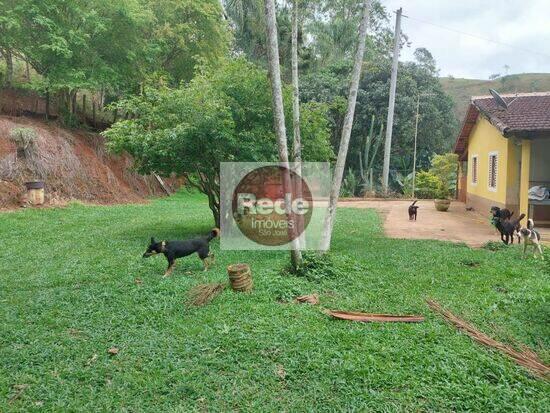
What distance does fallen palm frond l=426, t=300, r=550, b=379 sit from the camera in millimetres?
3547

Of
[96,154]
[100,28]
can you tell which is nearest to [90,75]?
[100,28]

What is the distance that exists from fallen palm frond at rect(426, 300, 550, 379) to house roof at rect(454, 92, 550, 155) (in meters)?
7.62

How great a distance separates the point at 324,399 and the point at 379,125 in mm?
24012

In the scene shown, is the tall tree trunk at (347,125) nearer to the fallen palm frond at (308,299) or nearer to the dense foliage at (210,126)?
the fallen palm frond at (308,299)

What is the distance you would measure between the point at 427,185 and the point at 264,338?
20.1 meters

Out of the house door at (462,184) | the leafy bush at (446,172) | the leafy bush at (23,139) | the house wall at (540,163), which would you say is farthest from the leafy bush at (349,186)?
the leafy bush at (23,139)

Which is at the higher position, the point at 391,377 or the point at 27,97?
the point at 27,97

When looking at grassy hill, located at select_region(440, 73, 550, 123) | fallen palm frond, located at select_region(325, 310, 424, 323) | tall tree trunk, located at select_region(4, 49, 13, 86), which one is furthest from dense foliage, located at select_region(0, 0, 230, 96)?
grassy hill, located at select_region(440, 73, 550, 123)

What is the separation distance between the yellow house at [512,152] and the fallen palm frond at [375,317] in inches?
312

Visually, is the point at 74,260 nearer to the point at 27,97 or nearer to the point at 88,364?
the point at 88,364

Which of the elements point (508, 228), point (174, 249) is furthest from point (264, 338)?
point (508, 228)

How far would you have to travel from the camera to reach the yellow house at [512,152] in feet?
35.2

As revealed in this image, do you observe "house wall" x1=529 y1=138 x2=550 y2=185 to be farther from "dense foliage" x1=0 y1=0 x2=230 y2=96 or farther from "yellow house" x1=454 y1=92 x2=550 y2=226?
"dense foliage" x1=0 y1=0 x2=230 y2=96

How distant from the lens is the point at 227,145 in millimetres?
8625
